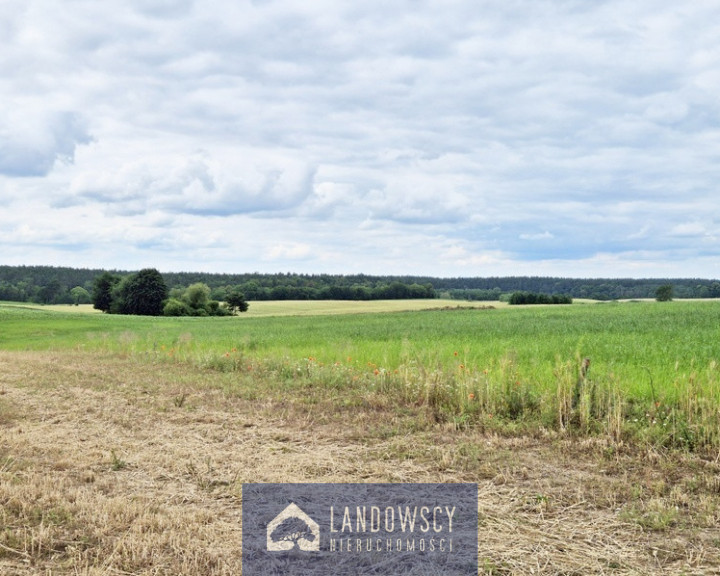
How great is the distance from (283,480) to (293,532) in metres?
1.24

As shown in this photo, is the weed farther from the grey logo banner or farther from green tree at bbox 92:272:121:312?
green tree at bbox 92:272:121:312

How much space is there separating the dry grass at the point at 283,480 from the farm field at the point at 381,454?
0.08 ft

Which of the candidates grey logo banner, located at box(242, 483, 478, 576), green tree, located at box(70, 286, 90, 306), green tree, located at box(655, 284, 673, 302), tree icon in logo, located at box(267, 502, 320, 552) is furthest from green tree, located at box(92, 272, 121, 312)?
tree icon in logo, located at box(267, 502, 320, 552)

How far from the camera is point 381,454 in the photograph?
23.6 ft

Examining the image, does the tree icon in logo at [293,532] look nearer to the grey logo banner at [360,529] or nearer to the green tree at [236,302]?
the grey logo banner at [360,529]

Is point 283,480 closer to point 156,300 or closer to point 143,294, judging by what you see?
point 156,300

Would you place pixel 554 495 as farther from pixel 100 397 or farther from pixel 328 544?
pixel 100 397

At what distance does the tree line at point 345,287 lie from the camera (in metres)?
104

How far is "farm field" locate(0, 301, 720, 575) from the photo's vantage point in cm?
462

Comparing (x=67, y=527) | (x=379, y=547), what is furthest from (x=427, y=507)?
(x=67, y=527)

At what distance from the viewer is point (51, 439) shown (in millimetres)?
8172

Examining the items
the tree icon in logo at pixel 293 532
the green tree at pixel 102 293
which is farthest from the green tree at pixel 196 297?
the tree icon in logo at pixel 293 532

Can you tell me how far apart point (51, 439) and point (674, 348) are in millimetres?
12869

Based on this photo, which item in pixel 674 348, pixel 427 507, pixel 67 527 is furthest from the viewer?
pixel 674 348
